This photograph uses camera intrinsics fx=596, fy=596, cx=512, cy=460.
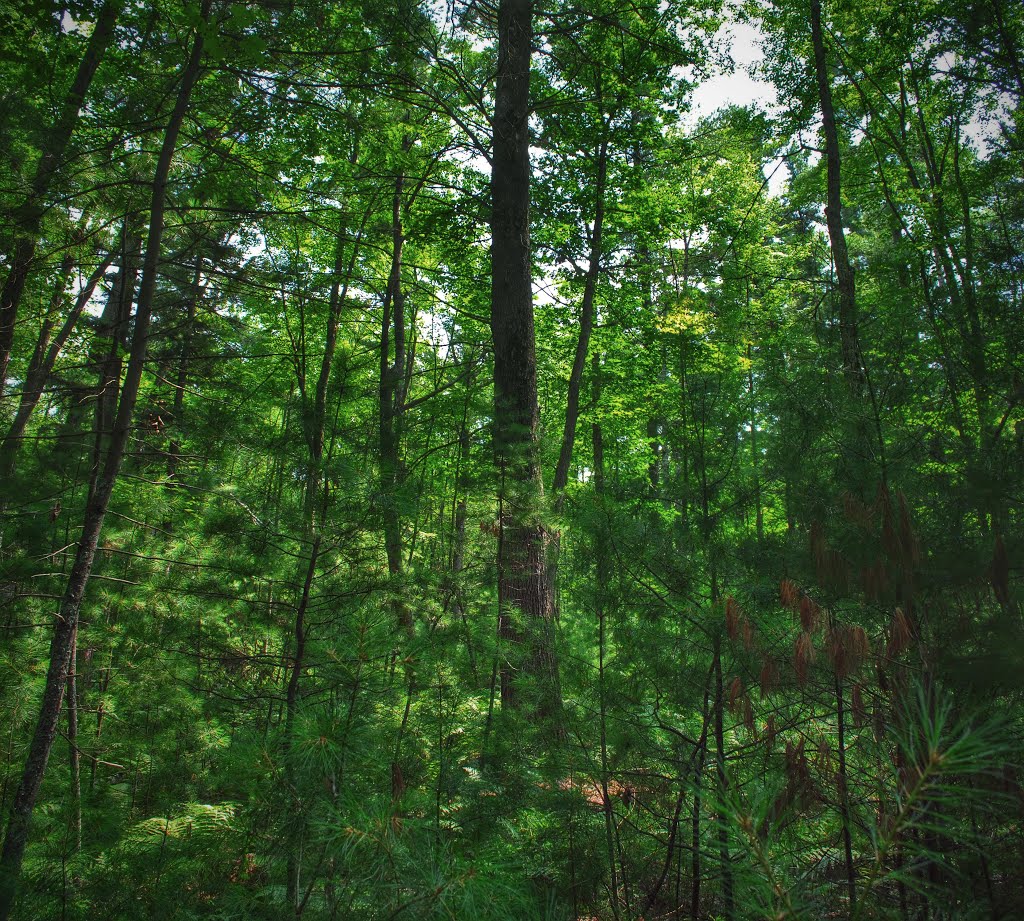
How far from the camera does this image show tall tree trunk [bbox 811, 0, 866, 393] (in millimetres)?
4066

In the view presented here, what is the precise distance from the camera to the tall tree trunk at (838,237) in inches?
160

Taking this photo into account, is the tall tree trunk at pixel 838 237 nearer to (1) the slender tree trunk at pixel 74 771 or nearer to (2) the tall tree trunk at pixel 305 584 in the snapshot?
(2) the tall tree trunk at pixel 305 584

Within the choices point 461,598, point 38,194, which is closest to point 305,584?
point 461,598

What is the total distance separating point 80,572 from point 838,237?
8.63 meters

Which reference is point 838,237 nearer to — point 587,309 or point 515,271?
point 587,309

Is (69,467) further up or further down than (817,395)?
further down

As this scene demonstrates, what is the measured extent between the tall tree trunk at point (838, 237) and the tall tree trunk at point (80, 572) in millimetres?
4226

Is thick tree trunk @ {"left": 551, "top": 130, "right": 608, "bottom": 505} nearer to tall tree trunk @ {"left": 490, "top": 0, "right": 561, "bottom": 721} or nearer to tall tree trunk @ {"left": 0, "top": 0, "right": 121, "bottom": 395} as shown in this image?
tall tree trunk @ {"left": 490, "top": 0, "right": 561, "bottom": 721}

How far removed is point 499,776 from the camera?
10.8 feet

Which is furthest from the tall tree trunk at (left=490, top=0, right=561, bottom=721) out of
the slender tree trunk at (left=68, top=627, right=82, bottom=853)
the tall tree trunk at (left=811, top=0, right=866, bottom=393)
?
the slender tree trunk at (left=68, top=627, right=82, bottom=853)

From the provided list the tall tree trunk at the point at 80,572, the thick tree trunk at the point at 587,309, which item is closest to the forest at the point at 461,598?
the tall tree trunk at the point at 80,572

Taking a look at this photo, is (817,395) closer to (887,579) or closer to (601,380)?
(887,579)

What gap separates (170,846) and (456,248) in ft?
24.7

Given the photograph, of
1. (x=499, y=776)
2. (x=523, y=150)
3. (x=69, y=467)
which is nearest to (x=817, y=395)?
(x=499, y=776)
